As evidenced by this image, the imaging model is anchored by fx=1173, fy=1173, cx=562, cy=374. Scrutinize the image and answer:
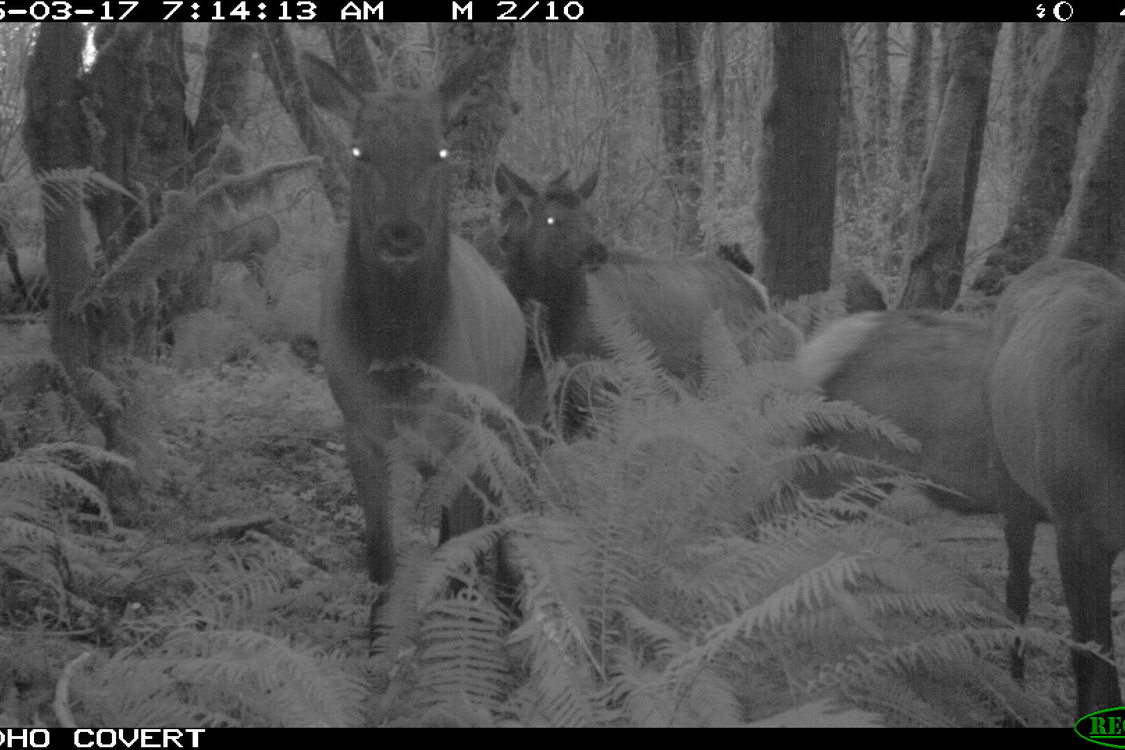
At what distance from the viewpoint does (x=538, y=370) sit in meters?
8.76

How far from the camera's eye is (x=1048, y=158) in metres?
11.9

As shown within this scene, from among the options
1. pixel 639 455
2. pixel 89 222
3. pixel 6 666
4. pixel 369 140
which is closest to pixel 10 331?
pixel 89 222

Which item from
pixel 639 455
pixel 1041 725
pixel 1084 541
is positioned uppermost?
pixel 639 455

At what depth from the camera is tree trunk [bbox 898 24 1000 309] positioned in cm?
1159

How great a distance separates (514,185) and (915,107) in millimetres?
14562

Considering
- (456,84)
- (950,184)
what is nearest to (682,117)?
(950,184)

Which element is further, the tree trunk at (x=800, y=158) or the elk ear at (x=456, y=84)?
the tree trunk at (x=800, y=158)

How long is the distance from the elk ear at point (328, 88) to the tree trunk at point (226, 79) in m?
4.16

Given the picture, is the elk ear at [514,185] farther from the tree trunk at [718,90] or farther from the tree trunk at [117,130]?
the tree trunk at [718,90]

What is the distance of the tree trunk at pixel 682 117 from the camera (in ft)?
63.1

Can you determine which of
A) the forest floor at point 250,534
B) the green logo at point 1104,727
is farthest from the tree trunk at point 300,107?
the green logo at point 1104,727

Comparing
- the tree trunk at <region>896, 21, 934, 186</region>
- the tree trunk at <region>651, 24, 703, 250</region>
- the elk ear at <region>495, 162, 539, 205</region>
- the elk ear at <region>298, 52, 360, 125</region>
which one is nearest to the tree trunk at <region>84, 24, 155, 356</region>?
the elk ear at <region>298, 52, 360, 125</region>

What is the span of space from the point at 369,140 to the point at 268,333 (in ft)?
19.9

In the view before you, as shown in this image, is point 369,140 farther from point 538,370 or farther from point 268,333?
A: point 268,333
